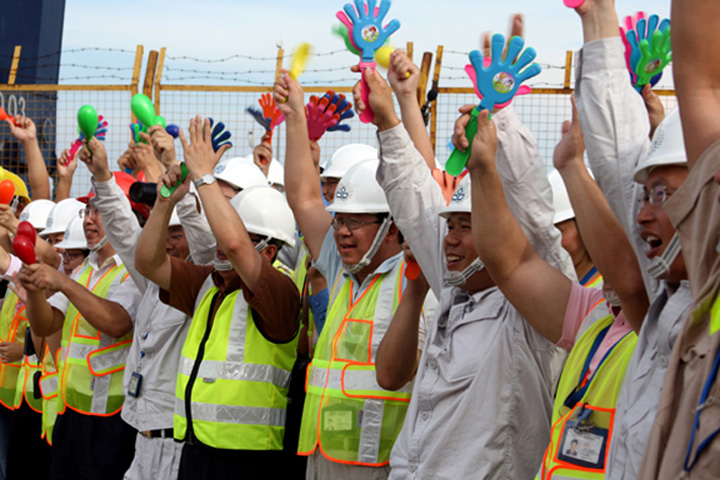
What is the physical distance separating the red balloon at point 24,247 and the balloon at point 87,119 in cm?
66

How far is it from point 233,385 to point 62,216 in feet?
9.94

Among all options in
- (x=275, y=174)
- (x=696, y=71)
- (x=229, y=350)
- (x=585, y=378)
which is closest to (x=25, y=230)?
(x=229, y=350)

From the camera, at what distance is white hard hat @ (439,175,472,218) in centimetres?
317

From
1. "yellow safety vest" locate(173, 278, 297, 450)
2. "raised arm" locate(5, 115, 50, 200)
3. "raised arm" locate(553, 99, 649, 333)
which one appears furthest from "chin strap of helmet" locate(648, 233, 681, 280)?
"raised arm" locate(5, 115, 50, 200)

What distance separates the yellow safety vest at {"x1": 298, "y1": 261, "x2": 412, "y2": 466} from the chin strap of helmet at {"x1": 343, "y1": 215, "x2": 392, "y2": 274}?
0.40 ft

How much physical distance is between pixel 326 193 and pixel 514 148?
2.78 metres

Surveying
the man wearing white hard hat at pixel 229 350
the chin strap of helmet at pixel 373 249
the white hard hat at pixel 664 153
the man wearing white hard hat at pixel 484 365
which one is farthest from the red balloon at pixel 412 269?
the white hard hat at pixel 664 153

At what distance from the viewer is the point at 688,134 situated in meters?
1.75

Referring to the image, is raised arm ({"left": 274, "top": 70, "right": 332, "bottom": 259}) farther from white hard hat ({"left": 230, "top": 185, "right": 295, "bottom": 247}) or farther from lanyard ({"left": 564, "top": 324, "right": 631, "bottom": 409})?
lanyard ({"left": 564, "top": 324, "right": 631, "bottom": 409})

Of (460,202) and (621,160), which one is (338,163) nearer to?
(460,202)

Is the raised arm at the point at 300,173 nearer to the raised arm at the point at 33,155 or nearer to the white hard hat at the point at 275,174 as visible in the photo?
the white hard hat at the point at 275,174

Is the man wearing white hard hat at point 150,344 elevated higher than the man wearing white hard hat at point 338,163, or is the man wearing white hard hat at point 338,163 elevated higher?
the man wearing white hard hat at point 338,163

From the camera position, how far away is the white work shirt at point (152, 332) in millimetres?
4699

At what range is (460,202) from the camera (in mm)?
3203
